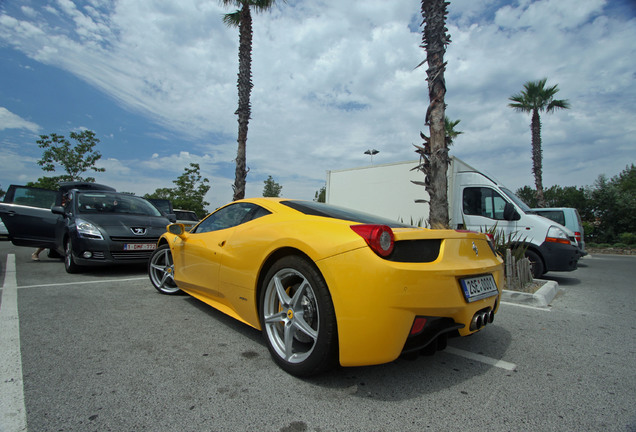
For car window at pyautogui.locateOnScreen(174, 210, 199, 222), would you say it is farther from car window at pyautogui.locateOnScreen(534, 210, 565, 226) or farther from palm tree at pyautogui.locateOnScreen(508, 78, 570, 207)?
palm tree at pyautogui.locateOnScreen(508, 78, 570, 207)

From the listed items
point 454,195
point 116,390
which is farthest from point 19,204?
point 454,195

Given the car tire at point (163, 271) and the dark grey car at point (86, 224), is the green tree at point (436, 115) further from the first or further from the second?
the dark grey car at point (86, 224)

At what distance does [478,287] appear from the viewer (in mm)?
2174

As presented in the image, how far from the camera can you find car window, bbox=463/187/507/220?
7.58 metres

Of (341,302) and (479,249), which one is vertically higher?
(479,249)

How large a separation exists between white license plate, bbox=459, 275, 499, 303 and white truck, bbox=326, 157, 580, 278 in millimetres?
3783

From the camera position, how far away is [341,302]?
1.87m

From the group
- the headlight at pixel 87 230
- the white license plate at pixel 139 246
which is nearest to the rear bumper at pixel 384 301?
the white license plate at pixel 139 246

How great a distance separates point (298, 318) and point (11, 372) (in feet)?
6.02

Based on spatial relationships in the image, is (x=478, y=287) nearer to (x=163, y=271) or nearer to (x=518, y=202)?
(x=163, y=271)

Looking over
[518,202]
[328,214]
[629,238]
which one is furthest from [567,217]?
[629,238]

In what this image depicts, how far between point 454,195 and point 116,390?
8273mm

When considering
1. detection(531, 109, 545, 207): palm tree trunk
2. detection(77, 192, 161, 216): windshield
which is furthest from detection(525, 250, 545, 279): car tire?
detection(531, 109, 545, 207): palm tree trunk

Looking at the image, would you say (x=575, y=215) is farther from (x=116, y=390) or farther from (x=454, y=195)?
(x=116, y=390)
